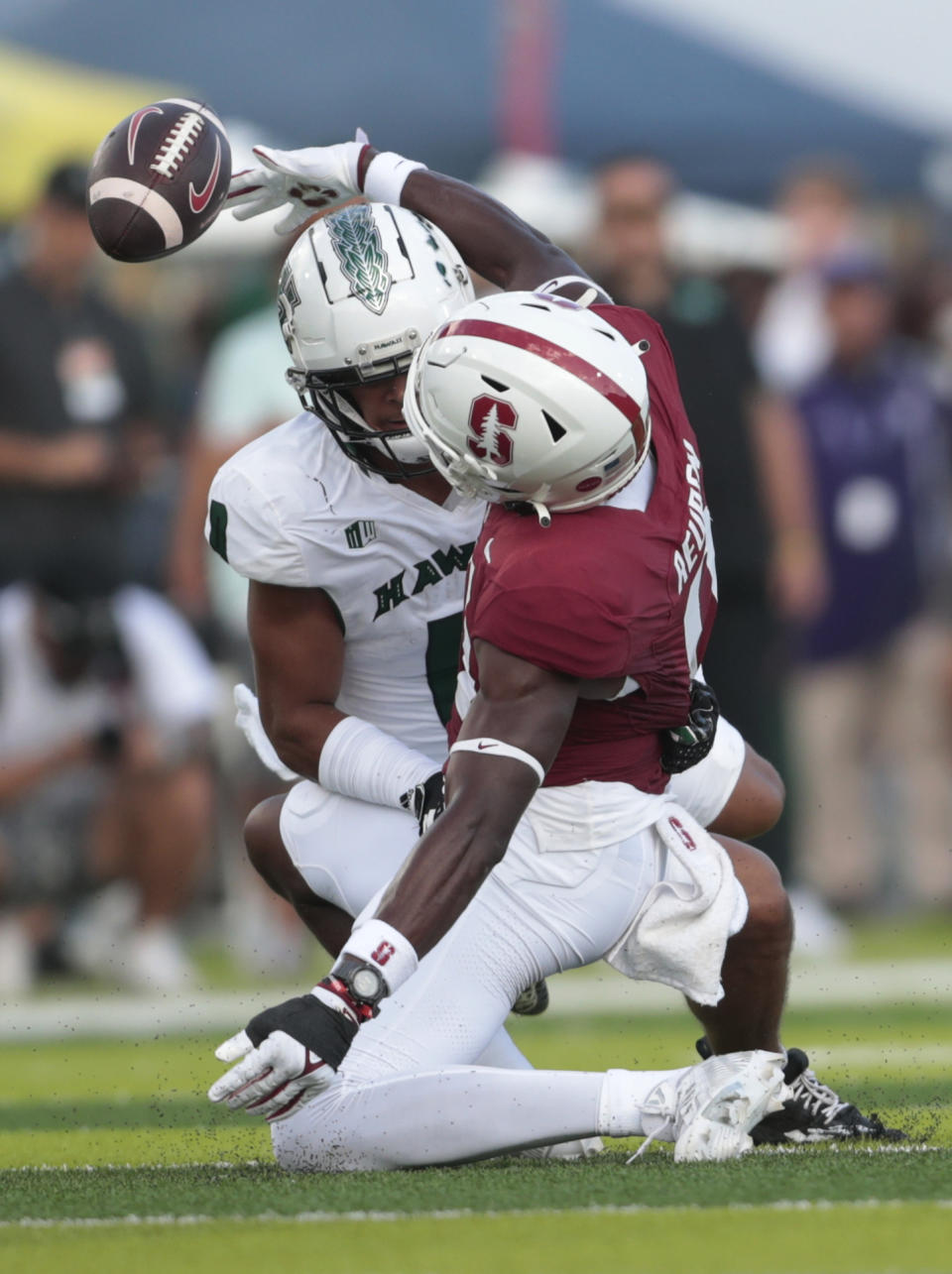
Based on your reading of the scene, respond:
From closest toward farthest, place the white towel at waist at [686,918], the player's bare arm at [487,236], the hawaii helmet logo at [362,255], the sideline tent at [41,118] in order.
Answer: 1. the white towel at waist at [686,918]
2. the hawaii helmet logo at [362,255]
3. the player's bare arm at [487,236]
4. the sideline tent at [41,118]

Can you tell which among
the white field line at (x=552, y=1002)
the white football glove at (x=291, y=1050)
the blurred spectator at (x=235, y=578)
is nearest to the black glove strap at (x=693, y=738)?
the white football glove at (x=291, y=1050)

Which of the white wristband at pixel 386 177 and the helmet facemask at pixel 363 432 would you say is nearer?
the helmet facemask at pixel 363 432

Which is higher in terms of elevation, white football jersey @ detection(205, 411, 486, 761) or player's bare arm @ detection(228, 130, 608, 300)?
player's bare arm @ detection(228, 130, 608, 300)

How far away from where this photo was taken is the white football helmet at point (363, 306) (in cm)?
465

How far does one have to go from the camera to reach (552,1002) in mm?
8008

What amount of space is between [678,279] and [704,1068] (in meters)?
4.67

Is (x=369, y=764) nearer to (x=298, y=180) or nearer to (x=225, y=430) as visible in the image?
(x=298, y=180)

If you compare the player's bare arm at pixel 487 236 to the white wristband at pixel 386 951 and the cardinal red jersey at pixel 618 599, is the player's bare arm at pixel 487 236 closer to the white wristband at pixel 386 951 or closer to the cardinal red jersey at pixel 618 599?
the cardinal red jersey at pixel 618 599

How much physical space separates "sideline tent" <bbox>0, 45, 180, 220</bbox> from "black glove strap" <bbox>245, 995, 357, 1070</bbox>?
827 cm

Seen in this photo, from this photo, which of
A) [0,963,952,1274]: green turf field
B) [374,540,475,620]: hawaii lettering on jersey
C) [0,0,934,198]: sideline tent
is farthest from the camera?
[0,0,934,198]: sideline tent

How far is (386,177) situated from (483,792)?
1.76 meters

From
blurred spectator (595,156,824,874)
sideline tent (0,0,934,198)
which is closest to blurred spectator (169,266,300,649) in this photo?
blurred spectator (595,156,824,874)

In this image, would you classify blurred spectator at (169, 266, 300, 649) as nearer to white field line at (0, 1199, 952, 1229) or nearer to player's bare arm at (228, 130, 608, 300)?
player's bare arm at (228, 130, 608, 300)

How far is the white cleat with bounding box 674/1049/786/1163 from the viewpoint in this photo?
4172 millimetres
